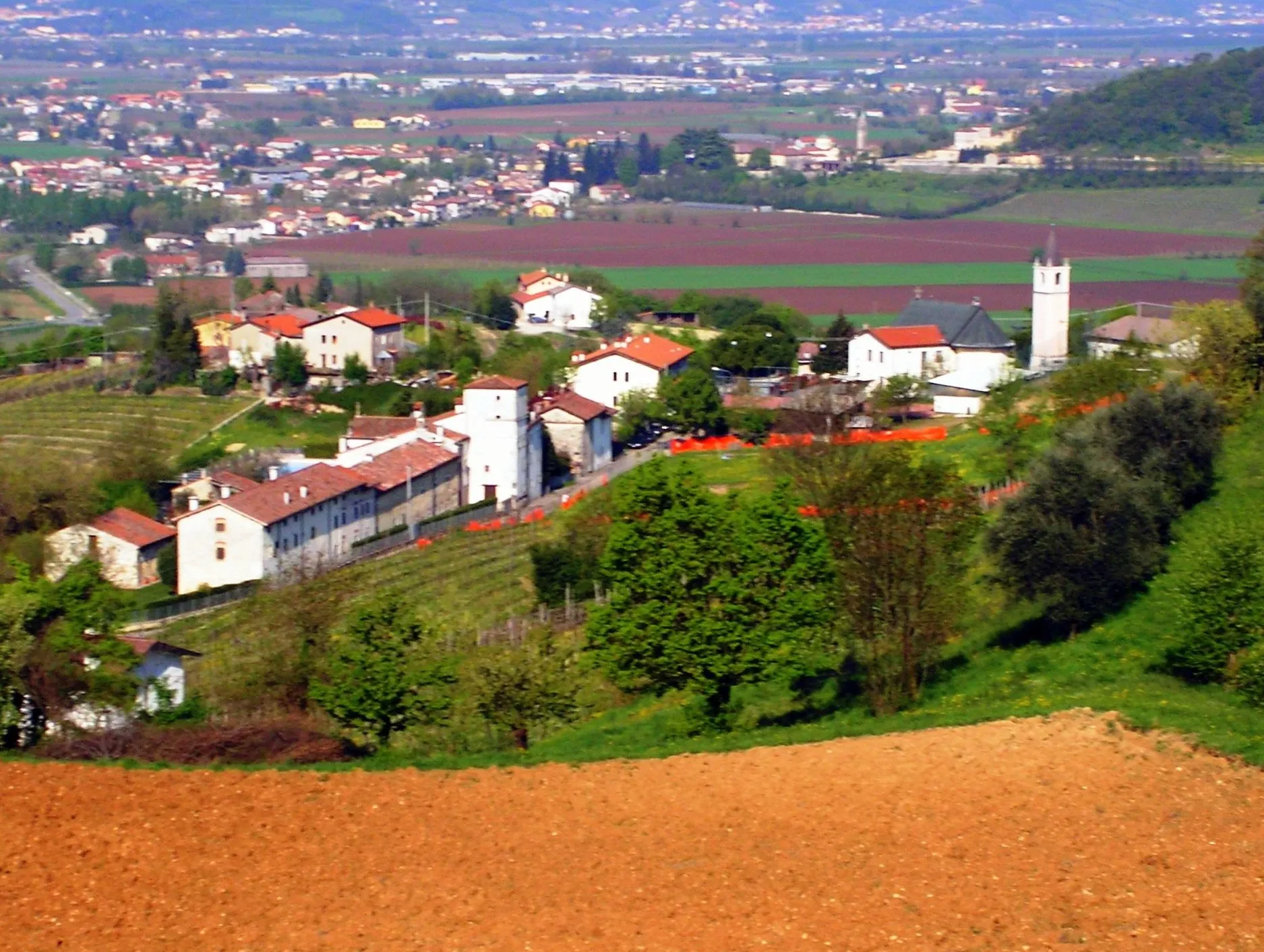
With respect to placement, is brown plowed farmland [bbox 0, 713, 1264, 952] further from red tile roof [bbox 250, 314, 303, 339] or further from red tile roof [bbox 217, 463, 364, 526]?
red tile roof [bbox 250, 314, 303, 339]

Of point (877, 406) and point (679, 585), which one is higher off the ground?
point (679, 585)

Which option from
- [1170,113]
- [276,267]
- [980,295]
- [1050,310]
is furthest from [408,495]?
[1170,113]

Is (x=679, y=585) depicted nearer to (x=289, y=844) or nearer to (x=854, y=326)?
(x=289, y=844)

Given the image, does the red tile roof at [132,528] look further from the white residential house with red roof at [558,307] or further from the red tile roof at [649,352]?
the white residential house with red roof at [558,307]

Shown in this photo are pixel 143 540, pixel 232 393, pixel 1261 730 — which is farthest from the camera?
pixel 232 393

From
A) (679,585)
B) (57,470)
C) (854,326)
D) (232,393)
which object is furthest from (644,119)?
(679,585)

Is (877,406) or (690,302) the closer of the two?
(877,406)

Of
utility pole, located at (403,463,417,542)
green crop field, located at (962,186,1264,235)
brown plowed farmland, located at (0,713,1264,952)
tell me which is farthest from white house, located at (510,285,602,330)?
brown plowed farmland, located at (0,713,1264,952)

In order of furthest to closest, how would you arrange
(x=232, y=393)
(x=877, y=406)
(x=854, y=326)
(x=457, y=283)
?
(x=457, y=283)
(x=854, y=326)
(x=232, y=393)
(x=877, y=406)
